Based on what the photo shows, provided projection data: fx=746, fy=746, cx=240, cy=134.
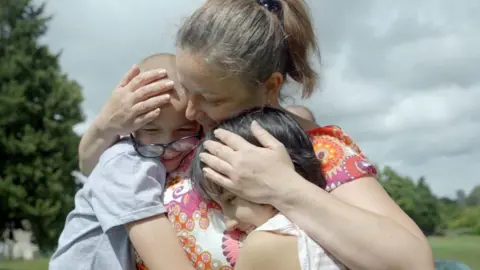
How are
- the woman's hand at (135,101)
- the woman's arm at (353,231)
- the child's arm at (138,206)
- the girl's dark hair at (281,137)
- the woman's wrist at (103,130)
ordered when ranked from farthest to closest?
the woman's wrist at (103,130), the woman's hand at (135,101), the child's arm at (138,206), the girl's dark hair at (281,137), the woman's arm at (353,231)

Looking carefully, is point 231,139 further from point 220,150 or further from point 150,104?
point 150,104

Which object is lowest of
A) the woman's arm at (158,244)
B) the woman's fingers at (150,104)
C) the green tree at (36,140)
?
the green tree at (36,140)

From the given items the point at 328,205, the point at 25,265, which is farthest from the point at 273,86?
the point at 25,265

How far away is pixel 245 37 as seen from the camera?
2.43 metres

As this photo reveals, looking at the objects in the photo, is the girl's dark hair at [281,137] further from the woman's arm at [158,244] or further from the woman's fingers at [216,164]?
the woman's arm at [158,244]

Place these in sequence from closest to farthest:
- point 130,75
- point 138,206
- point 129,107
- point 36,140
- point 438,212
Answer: point 138,206 → point 129,107 → point 130,75 → point 438,212 → point 36,140

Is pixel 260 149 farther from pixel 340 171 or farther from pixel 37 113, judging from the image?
pixel 37 113

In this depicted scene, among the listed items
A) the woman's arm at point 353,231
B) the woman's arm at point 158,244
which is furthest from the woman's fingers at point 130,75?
the woman's arm at point 353,231

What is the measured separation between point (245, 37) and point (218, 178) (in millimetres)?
471

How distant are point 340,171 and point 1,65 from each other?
3189cm

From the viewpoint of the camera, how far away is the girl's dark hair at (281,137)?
2.35 meters

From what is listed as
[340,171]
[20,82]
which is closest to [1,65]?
[20,82]

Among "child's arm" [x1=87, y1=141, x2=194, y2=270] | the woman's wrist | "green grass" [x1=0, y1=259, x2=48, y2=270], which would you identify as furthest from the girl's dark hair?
"green grass" [x1=0, y1=259, x2=48, y2=270]

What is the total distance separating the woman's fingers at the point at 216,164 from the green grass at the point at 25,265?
1442 inches
